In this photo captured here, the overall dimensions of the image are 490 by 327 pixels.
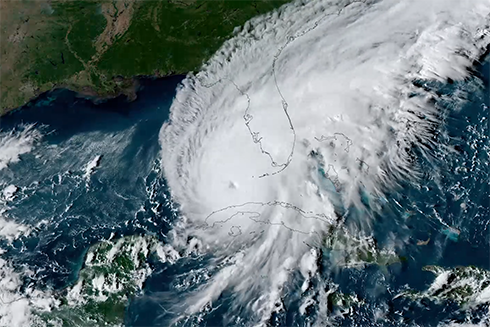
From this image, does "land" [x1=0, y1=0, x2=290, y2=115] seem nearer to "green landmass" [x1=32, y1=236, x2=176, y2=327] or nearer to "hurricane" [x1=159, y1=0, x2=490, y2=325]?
"hurricane" [x1=159, y1=0, x2=490, y2=325]

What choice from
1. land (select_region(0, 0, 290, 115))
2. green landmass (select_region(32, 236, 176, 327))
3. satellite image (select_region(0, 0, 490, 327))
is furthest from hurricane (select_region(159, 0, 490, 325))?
land (select_region(0, 0, 290, 115))

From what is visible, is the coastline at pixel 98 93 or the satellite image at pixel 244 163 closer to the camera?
the satellite image at pixel 244 163

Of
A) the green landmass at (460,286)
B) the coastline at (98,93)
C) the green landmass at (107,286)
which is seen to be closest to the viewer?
the green landmass at (460,286)

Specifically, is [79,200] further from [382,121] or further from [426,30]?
[426,30]

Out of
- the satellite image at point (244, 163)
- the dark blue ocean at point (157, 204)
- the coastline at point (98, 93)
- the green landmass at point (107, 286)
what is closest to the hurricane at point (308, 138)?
the satellite image at point (244, 163)

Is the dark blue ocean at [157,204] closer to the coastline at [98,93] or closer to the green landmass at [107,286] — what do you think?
the coastline at [98,93]

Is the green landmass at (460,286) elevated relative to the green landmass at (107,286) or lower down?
lower down

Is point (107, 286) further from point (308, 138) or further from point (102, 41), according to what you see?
point (102, 41)
